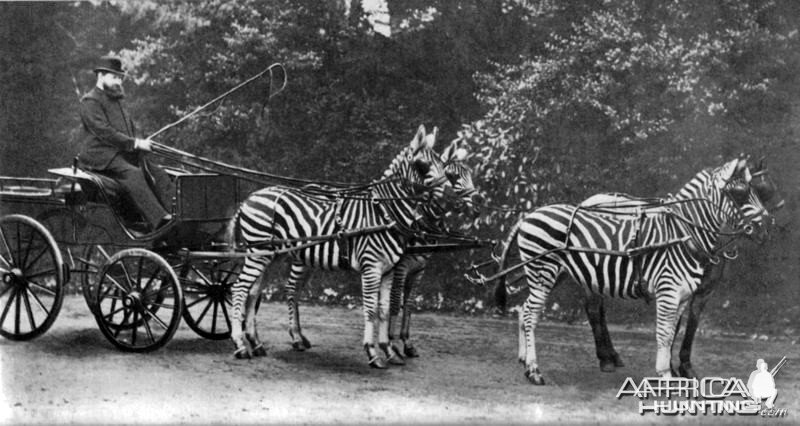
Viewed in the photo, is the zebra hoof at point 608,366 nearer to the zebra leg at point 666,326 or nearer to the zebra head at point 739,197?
the zebra leg at point 666,326

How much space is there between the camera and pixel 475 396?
7.90 m

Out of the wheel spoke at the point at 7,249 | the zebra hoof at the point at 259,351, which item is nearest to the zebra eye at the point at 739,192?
the zebra hoof at the point at 259,351

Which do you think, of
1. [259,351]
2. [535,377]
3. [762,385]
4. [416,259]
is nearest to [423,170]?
[416,259]

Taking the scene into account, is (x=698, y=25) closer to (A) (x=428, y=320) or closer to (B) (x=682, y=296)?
(B) (x=682, y=296)

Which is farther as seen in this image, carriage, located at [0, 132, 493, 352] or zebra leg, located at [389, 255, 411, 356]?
zebra leg, located at [389, 255, 411, 356]

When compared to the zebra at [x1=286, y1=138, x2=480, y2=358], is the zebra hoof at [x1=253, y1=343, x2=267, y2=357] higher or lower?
lower

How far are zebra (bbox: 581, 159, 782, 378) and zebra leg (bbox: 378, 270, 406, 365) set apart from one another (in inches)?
73.0

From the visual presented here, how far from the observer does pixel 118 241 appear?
9.25m

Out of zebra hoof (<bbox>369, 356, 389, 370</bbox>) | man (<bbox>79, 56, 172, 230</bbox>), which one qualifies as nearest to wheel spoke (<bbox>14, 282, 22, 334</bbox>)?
man (<bbox>79, 56, 172, 230</bbox>)

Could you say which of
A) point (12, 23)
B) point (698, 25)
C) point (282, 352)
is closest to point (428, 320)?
point (282, 352)

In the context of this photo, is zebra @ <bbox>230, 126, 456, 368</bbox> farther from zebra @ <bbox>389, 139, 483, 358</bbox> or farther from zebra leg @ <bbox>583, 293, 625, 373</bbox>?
zebra leg @ <bbox>583, 293, 625, 373</bbox>

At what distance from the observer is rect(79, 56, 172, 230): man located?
29.0 feet

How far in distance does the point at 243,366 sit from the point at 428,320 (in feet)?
8.79

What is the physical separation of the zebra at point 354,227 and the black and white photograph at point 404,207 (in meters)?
0.02
